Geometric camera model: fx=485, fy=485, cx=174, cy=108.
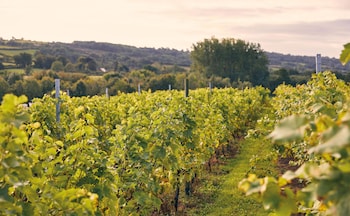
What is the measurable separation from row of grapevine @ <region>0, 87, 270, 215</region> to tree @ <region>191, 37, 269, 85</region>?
52.4 m

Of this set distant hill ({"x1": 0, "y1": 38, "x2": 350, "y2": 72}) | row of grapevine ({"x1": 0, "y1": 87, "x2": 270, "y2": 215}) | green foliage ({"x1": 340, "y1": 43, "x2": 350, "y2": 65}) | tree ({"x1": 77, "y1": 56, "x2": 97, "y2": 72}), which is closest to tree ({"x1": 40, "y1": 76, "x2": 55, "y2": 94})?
row of grapevine ({"x1": 0, "y1": 87, "x2": 270, "y2": 215})

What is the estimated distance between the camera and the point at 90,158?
14.2ft

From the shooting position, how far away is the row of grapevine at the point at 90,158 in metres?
2.44

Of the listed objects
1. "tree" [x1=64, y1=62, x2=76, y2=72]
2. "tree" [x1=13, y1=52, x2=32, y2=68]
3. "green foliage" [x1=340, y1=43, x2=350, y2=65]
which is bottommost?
"tree" [x1=64, y1=62, x2=76, y2=72]

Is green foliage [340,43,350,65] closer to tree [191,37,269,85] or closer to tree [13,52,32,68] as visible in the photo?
tree [191,37,269,85]

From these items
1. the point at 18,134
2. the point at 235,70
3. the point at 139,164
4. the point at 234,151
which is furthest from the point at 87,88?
the point at 18,134

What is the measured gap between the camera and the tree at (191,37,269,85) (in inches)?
2459

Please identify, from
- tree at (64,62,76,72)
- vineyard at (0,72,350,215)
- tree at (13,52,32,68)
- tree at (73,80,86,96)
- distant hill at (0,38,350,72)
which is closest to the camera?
vineyard at (0,72,350,215)

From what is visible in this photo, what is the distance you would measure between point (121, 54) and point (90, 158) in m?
113

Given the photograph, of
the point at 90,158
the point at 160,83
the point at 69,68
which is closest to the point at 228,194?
the point at 90,158

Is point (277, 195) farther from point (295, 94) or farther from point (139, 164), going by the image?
point (295, 94)

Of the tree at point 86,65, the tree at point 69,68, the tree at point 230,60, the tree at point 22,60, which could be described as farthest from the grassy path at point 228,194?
the tree at point 86,65

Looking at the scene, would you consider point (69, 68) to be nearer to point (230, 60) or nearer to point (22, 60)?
point (22, 60)

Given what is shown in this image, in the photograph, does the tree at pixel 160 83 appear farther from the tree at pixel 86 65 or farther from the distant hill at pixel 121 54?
the distant hill at pixel 121 54
